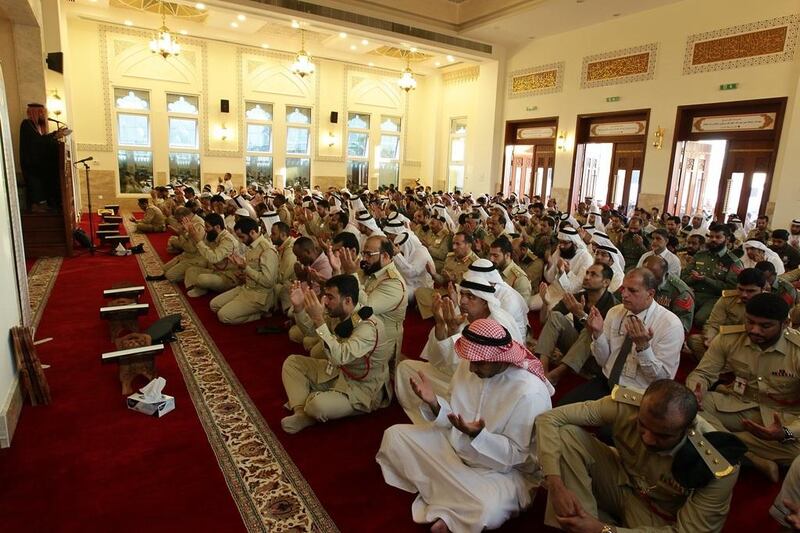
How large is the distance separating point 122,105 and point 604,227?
11.5m

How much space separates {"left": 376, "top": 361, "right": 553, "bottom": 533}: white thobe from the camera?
2.01 meters

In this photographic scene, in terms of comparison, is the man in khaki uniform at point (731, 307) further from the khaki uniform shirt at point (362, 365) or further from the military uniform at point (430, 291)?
→ the khaki uniform shirt at point (362, 365)

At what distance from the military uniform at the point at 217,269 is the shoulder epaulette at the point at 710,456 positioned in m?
Answer: 4.27

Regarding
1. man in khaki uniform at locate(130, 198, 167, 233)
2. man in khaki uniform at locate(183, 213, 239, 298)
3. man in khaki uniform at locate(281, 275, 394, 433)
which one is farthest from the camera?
man in khaki uniform at locate(130, 198, 167, 233)

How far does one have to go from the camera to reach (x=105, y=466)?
95.4 inches

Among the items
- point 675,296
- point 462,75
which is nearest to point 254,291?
point 675,296

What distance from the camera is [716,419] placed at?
2.62 metres

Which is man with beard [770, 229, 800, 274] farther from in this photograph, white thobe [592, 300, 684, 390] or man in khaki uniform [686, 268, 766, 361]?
white thobe [592, 300, 684, 390]

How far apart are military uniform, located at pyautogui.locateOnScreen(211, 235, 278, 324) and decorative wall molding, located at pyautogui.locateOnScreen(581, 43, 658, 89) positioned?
8.85 metres

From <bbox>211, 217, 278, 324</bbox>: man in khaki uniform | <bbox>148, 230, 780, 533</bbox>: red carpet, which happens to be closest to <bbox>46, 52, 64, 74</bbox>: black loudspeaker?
<bbox>211, 217, 278, 324</bbox>: man in khaki uniform

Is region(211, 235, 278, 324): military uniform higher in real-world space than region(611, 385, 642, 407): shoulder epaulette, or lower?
lower

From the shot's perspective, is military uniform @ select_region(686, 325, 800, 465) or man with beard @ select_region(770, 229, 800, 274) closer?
military uniform @ select_region(686, 325, 800, 465)

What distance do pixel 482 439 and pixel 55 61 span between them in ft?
31.1

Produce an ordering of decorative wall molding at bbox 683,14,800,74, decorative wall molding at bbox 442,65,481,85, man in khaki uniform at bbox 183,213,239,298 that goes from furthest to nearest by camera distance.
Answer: decorative wall molding at bbox 442,65,481,85, decorative wall molding at bbox 683,14,800,74, man in khaki uniform at bbox 183,213,239,298
